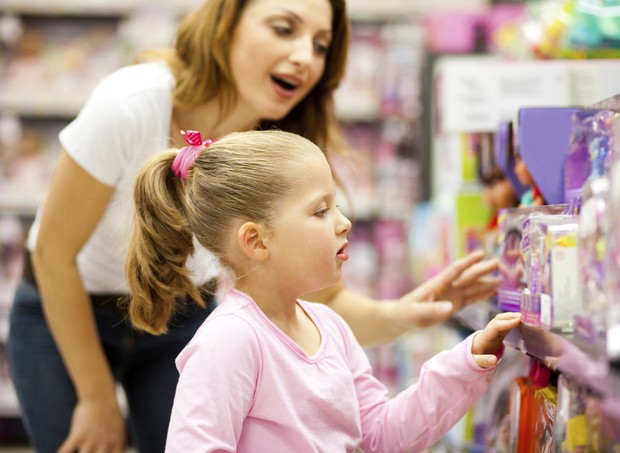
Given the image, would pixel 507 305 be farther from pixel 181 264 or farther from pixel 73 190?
pixel 73 190

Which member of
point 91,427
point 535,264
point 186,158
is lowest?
point 91,427

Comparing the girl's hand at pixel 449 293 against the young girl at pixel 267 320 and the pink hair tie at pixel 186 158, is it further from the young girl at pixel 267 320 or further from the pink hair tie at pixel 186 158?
the pink hair tie at pixel 186 158

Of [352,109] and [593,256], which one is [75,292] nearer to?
[593,256]

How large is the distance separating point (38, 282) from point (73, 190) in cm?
23

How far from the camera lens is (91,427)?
1602 mm

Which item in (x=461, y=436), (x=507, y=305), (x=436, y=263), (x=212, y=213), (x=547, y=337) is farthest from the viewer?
(x=436, y=263)

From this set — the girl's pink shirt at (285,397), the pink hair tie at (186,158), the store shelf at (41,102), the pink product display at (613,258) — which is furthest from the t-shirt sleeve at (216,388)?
the store shelf at (41,102)

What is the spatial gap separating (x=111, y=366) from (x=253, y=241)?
28.5 inches

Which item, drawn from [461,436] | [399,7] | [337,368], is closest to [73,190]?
[337,368]

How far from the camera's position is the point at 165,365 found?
1650 millimetres

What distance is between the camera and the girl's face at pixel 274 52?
164 cm

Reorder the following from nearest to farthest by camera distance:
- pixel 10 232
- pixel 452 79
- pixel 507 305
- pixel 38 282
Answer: pixel 507 305 < pixel 38 282 < pixel 452 79 < pixel 10 232

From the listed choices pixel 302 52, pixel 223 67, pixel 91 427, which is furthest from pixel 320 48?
pixel 91 427

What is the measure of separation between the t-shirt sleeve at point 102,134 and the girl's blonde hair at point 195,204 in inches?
11.4
